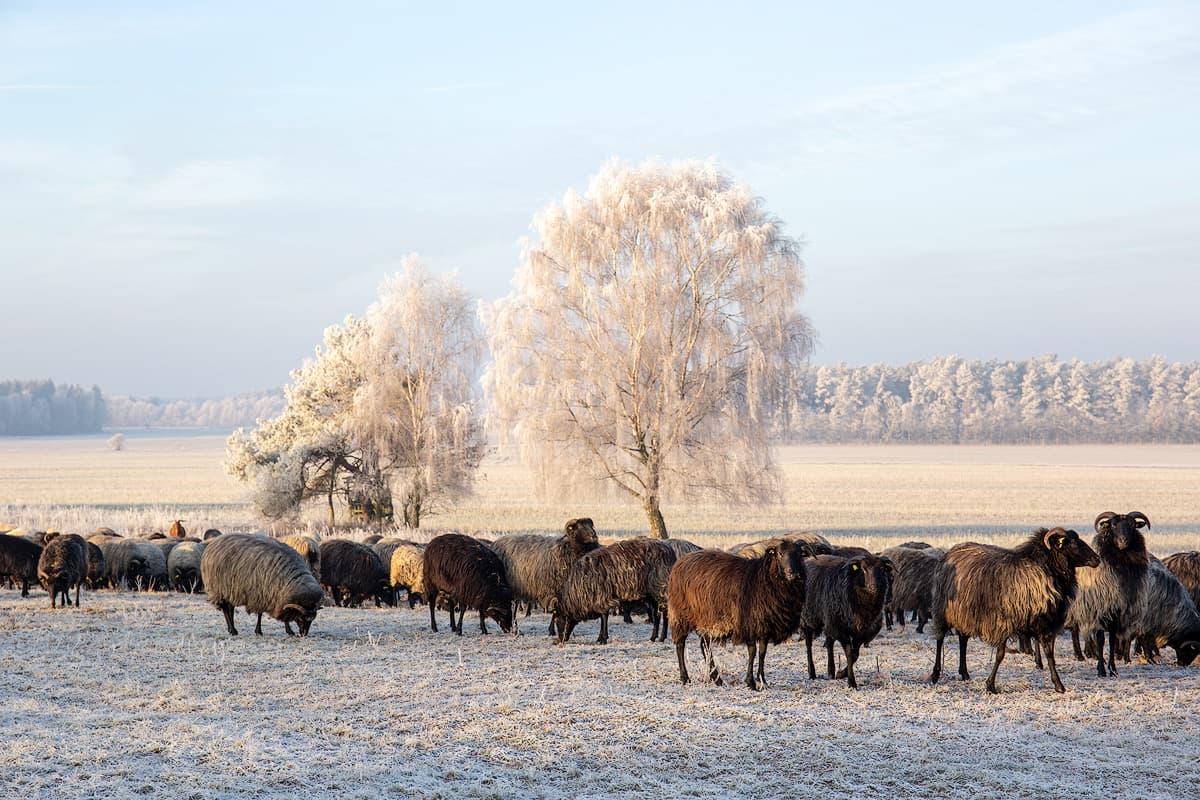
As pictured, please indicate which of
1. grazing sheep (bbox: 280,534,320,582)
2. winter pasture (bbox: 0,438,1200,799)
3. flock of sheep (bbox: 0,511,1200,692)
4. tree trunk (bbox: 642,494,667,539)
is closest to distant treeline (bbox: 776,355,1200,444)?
tree trunk (bbox: 642,494,667,539)

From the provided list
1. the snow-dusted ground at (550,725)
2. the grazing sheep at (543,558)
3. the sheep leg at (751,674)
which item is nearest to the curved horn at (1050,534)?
the snow-dusted ground at (550,725)

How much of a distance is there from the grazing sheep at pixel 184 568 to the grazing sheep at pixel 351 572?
3.25 metres

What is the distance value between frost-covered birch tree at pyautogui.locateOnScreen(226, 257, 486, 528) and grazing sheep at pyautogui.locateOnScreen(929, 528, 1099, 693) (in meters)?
24.8

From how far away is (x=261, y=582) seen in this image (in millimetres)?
14359

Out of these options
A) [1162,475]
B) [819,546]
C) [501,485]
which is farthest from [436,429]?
[1162,475]

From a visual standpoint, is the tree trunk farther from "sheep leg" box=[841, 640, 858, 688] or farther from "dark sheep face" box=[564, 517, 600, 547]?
"sheep leg" box=[841, 640, 858, 688]

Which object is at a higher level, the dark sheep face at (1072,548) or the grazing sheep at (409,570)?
the dark sheep face at (1072,548)

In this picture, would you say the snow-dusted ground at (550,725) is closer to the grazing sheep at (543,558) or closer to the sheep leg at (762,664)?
the sheep leg at (762,664)

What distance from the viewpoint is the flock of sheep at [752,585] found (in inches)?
433

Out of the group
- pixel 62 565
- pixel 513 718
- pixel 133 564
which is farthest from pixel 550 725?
pixel 133 564

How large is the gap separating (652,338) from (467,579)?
16.3 meters

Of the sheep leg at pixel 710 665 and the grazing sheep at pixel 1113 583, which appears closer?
the sheep leg at pixel 710 665

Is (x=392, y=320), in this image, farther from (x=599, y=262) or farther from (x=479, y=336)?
(x=599, y=262)

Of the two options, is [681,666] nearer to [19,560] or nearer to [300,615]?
[300,615]
